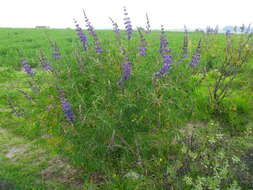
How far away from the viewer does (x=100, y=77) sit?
3174 millimetres

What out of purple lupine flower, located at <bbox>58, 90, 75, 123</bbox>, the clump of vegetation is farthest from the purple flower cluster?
purple lupine flower, located at <bbox>58, 90, 75, 123</bbox>

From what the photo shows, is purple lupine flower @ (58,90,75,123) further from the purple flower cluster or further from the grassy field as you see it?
the purple flower cluster

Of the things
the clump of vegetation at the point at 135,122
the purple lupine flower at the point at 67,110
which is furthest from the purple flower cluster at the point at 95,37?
the purple lupine flower at the point at 67,110

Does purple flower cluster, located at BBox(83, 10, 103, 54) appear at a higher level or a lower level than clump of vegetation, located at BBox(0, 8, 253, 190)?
higher

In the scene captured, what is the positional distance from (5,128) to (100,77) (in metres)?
2.51

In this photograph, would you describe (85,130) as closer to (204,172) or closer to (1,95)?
(204,172)

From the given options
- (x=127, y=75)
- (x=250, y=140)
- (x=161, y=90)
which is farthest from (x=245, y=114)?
(x=127, y=75)

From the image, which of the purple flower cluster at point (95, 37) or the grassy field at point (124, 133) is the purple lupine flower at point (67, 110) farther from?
the purple flower cluster at point (95, 37)

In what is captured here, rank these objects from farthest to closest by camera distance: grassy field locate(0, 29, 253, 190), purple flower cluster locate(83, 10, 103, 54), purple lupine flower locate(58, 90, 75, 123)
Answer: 1. purple flower cluster locate(83, 10, 103, 54)
2. purple lupine flower locate(58, 90, 75, 123)
3. grassy field locate(0, 29, 253, 190)

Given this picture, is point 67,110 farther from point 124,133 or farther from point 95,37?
point 95,37

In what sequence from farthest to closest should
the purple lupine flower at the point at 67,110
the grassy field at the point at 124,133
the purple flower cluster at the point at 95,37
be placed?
the purple flower cluster at the point at 95,37 < the purple lupine flower at the point at 67,110 < the grassy field at the point at 124,133

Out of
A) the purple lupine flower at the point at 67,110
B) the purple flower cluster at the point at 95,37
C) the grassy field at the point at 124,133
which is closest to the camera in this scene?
the grassy field at the point at 124,133

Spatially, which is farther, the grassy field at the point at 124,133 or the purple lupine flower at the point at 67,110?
the purple lupine flower at the point at 67,110

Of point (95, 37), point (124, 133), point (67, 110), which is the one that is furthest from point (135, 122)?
point (95, 37)
